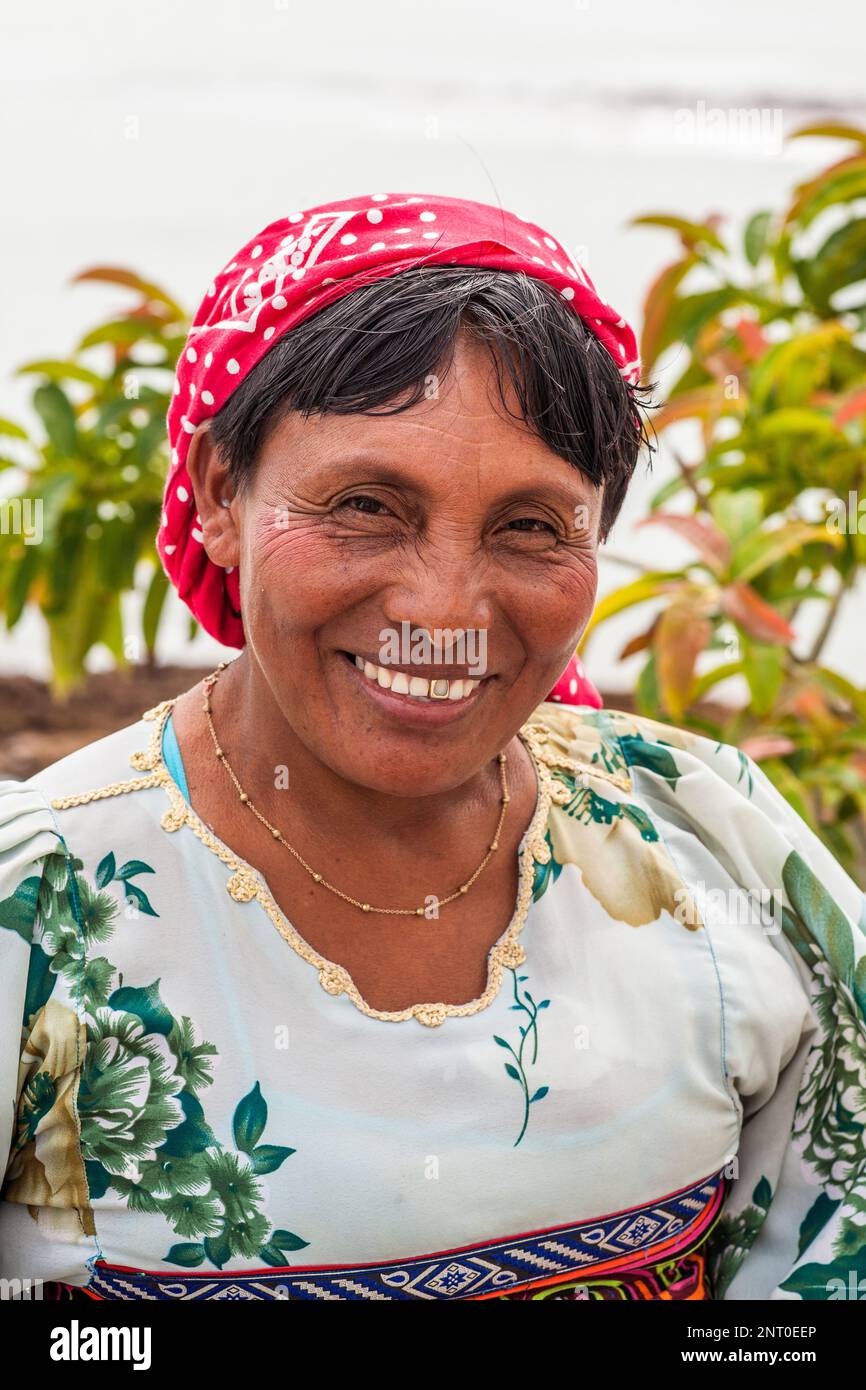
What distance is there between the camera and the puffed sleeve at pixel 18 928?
4.11 ft

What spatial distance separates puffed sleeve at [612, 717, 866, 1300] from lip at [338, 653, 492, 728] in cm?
37

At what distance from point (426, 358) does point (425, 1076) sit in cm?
61

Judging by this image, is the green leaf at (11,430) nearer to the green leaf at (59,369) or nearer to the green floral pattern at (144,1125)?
the green leaf at (59,369)

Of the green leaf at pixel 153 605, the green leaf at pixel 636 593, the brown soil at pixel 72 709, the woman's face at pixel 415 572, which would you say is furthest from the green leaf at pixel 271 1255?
the brown soil at pixel 72 709

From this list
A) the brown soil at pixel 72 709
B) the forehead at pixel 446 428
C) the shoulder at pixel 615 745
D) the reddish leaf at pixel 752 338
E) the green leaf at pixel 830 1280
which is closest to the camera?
the forehead at pixel 446 428

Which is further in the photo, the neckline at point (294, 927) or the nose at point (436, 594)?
the neckline at point (294, 927)

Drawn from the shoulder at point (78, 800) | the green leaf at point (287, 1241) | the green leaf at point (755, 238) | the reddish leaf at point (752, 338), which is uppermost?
the green leaf at point (755, 238)

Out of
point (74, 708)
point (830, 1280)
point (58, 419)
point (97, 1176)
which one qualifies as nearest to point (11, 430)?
point (58, 419)

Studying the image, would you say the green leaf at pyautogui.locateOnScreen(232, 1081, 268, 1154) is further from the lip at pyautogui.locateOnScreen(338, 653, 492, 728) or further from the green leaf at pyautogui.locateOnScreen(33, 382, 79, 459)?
the green leaf at pyautogui.locateOnScreen(33, 382, 79, 459)

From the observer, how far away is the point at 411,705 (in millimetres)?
1256

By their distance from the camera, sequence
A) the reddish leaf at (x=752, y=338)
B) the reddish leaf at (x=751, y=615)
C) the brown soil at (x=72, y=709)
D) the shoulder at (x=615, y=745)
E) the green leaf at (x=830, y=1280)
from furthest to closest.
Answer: the brown soil at (x=72, y=709)
the reddish leaf at (x=752, y=338)
the reddish leaf at (x=751, y=615)
the shoulder at (x=615, y=745)
the green leaf at (x=830, y=1280)

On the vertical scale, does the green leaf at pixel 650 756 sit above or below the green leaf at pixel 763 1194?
above

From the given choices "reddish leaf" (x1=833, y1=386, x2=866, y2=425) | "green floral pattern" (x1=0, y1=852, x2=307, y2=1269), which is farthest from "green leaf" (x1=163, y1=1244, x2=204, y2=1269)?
"reddish leaf" (x1=833, y1=386, x2=866, y2=425)
